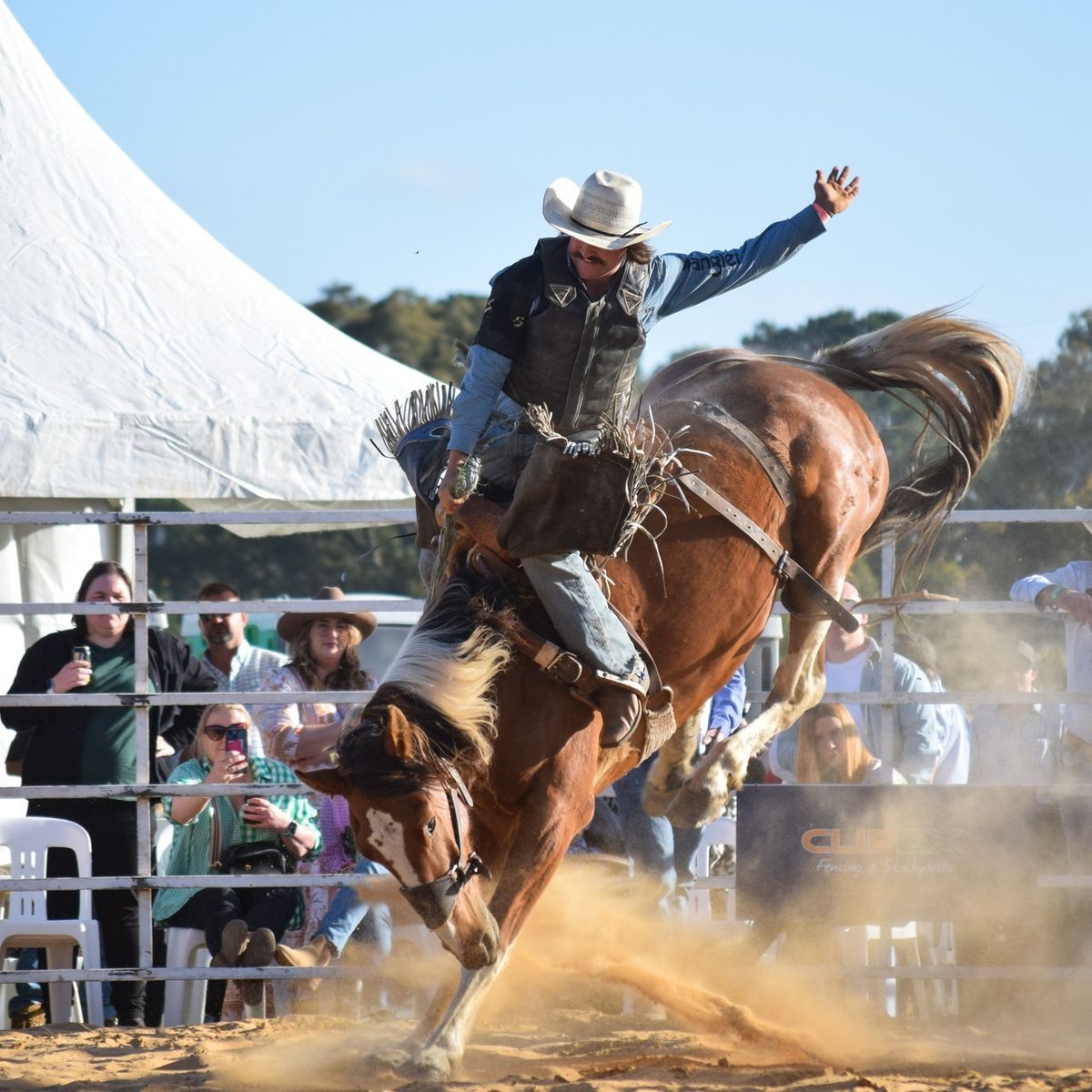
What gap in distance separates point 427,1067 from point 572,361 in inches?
84.2

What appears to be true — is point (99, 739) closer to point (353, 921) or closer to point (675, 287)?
point (353, 921)

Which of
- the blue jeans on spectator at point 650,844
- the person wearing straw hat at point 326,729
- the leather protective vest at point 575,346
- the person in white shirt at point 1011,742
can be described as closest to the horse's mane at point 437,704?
the leather protective vest at point 575,346

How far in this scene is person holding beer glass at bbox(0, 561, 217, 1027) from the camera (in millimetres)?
6270

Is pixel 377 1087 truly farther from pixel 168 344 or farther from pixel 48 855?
pixel 168 344

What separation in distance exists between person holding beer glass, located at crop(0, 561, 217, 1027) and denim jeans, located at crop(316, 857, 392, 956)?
0.81 m

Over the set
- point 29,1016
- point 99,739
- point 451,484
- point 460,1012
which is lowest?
point 29,1016

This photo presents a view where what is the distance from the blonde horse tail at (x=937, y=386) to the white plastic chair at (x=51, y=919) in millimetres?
3437

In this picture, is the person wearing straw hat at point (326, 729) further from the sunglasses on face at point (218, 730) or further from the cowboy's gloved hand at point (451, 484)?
the cowboy's gloved hand at point (451, 484)

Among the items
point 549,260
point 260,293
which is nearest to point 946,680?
point 260,293

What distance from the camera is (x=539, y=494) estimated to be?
441 cm

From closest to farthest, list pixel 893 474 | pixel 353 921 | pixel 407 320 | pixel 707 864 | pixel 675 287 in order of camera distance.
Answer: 1. pixel 675 287
2. pixel 353 921
3. pixel 707 864
4. pixel 893 474
5. pixel 407 320

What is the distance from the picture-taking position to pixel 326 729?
18.6 ft

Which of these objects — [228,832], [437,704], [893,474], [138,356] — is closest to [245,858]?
[228,832]

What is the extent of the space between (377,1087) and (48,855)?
2.88 meters
